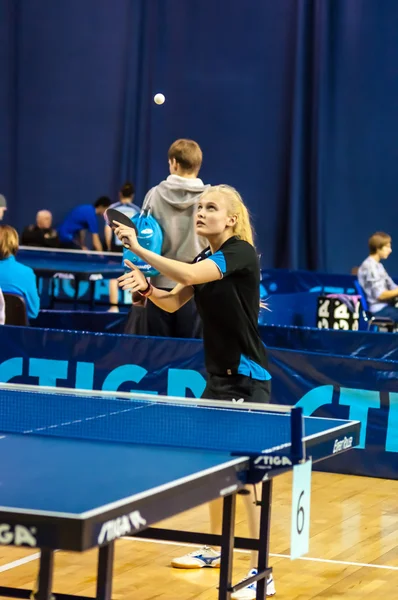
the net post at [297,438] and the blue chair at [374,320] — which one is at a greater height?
the net post at [297,438]

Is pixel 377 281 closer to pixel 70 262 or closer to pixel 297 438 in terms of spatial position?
pixel 70 262

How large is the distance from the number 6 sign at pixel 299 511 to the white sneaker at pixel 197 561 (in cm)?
158

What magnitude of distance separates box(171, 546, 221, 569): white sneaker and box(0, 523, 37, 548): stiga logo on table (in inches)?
92.9

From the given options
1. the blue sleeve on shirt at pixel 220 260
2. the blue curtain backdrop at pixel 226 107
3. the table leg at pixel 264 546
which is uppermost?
the blue curtain backdrop at pixel 226 107

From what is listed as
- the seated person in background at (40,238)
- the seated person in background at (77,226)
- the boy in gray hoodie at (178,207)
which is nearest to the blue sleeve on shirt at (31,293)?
the boy in gray hoodie at (178,207)

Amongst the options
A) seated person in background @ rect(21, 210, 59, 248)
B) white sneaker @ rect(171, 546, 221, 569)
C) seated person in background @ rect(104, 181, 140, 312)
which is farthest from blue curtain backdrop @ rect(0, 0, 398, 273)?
white sneaker @ rect(171, 546, 221, 569)

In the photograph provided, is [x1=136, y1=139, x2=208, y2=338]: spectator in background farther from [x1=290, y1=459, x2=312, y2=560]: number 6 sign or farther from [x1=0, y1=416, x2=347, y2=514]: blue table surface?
[x1=290, y1=459, x2=312, y2=560]: number 6 sign

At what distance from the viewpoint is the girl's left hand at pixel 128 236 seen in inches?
149

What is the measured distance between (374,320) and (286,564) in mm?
5935

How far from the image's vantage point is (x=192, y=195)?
20.2 ft

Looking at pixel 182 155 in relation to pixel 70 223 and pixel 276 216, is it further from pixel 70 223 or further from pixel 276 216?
pixel 276 216

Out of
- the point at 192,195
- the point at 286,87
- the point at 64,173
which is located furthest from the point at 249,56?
the point at 192,195

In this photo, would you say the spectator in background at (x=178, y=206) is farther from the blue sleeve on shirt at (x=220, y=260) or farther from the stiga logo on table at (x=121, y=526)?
the stiga logo on table at (x=121, y=526)

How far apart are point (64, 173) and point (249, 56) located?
10.9 feet
